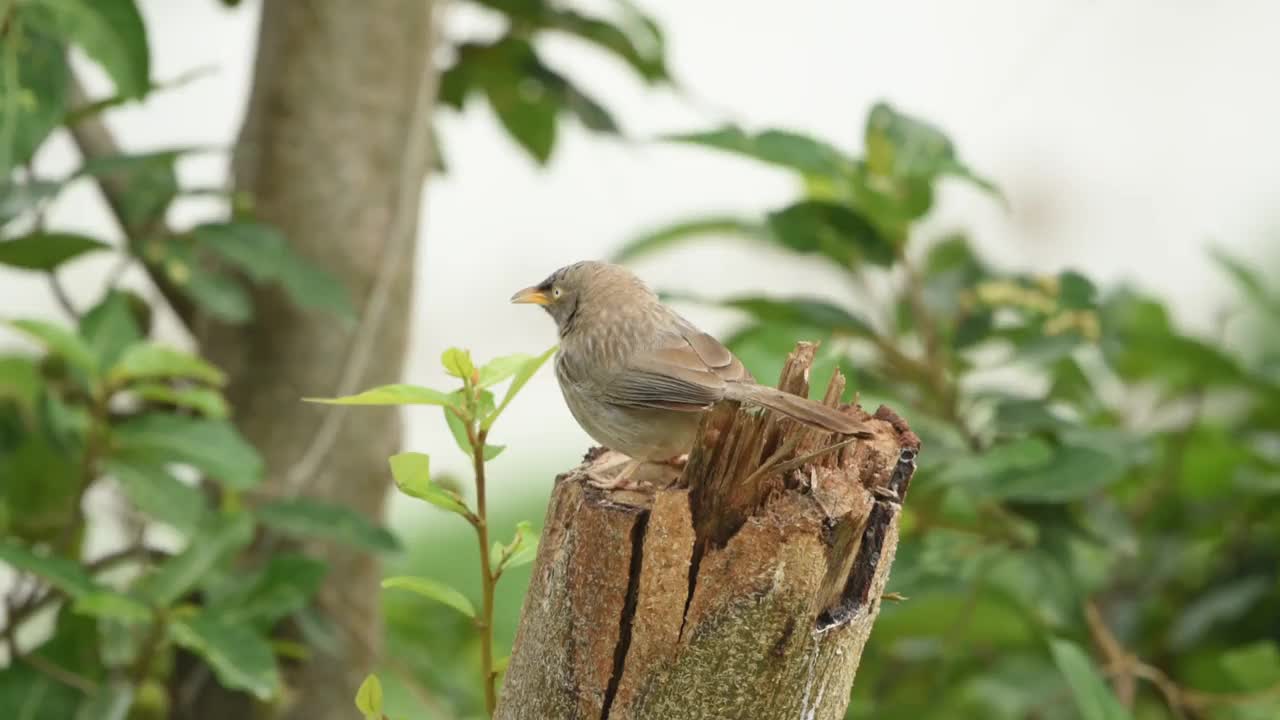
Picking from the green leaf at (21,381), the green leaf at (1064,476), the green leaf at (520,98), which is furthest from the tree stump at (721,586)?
the green leaf at (520,98)

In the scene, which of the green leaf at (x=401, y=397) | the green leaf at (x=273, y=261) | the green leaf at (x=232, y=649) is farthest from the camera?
the green leaf at (x=273, y=261)

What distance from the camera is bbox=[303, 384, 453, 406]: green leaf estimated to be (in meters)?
1.11

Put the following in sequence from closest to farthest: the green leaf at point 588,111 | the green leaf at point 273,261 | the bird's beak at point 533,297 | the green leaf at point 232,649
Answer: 1. the bird's beak at point 533,297
2. the green leaf at point 232,649
3. the green leaf at point 273,261
4. the green leaf at point 588,111

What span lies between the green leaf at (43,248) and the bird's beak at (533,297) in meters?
0.80

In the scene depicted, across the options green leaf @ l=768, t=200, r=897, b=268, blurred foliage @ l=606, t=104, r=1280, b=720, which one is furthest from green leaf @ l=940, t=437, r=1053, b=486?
green leaf @ l=768, t=200, r=897, b=268

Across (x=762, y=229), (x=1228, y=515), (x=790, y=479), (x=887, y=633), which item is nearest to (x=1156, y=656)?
(x=1228, y=515)

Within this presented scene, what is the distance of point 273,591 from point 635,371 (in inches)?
35.8

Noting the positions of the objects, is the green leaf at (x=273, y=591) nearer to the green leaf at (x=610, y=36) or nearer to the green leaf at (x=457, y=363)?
the green leaf at (x=457, y=363)

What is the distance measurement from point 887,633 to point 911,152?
1.42m

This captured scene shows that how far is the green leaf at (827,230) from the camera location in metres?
2.39

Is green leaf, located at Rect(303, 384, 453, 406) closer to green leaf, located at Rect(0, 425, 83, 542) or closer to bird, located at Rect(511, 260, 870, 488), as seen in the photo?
bird, located at Rect(511, 260, 870, 488)

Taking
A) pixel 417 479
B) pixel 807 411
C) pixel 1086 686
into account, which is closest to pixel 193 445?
pixel 417 479

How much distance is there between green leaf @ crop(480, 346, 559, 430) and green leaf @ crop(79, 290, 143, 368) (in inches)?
44.8

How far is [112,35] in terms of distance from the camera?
191 centimetres
